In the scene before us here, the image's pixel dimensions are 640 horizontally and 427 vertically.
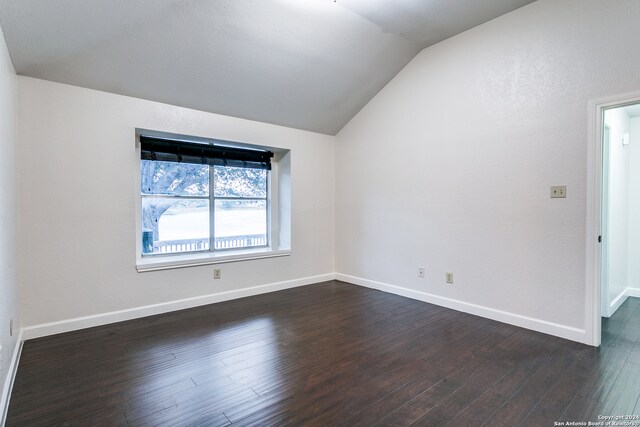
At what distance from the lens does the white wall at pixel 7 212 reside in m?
1.92

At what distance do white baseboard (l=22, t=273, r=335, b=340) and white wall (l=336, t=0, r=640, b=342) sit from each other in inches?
59.1

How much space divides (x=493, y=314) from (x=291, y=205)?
2.74 m

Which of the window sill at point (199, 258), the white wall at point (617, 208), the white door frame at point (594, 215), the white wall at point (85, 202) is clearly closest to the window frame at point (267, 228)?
the window sill at point (199, 258)

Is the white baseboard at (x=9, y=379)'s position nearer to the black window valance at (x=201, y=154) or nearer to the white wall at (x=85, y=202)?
the white wall at (x=85, y=202)

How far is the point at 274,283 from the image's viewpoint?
4273mm

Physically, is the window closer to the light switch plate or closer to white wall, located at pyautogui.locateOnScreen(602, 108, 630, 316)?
the light switch plate

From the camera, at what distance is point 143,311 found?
3.26 meters

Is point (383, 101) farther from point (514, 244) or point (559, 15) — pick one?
point (514, 244)

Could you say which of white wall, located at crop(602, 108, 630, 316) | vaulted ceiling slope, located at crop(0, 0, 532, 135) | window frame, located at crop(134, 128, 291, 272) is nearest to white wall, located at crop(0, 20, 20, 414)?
vaulted ceiling slope, located at crop(0, 0, 532, 135)

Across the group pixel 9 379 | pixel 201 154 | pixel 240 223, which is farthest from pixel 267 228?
pixel 9 379

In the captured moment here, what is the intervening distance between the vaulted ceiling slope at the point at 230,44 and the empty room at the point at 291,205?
0.02m

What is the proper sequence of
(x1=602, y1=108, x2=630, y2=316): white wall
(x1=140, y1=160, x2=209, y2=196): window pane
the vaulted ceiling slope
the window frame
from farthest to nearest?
(x1=140, y1=160, x2=209, y2=196): window pane
the window frame
(x1=602, y1=108, x2=630, y2=316): white wall
the vaulted ceiling slope

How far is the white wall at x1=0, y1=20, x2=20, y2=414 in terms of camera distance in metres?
1.92

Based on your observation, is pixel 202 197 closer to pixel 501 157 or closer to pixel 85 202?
pixel 85 202
